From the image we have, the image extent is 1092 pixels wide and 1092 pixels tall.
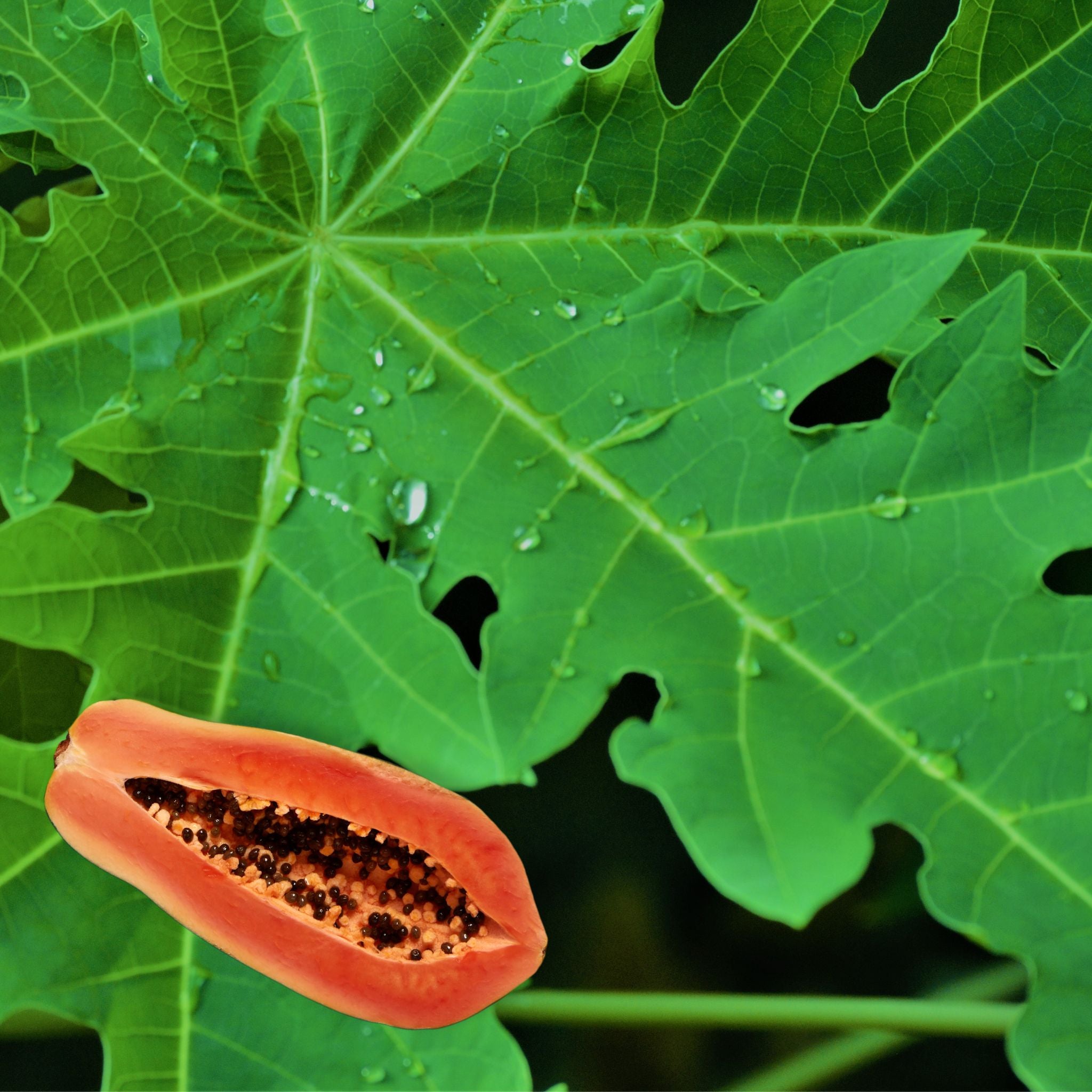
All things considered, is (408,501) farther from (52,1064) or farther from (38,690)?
(52,1064)

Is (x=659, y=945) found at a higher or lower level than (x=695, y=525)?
lower

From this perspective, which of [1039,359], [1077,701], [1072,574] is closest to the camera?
[1077,701]

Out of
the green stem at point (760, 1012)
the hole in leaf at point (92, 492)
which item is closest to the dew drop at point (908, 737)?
the green stem at point (760, 1012)

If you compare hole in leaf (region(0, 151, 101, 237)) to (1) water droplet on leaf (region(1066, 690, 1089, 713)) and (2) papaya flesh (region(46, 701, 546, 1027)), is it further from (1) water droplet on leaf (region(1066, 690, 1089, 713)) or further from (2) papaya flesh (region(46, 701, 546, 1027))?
(1) water droplet on leaf (region(1066, 690, 1089, 713))

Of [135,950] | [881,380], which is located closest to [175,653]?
[135,950]

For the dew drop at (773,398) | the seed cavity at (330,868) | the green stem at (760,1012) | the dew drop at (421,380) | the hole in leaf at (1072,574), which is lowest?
the green stem at (760,1012)

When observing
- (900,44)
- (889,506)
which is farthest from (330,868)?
(900,44)

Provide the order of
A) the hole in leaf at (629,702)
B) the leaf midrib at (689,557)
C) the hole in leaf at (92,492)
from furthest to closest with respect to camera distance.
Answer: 1. the hole in leaf at (629,702)
2. the hole in leaf at (92,492)
3. the leaf midrib at (689,557)

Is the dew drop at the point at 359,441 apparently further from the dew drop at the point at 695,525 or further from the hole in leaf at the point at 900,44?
the hole in leaf at the point at 900,44
